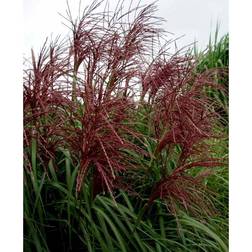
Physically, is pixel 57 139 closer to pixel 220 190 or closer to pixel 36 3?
pixel 36 3

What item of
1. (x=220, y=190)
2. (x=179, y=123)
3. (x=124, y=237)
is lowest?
(x=124, y=237)

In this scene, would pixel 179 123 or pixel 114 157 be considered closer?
pixel 114 157

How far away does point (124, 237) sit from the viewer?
Result: 156 cm

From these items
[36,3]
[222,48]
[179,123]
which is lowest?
[179,123]

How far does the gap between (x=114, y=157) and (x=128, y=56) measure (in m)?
0.47

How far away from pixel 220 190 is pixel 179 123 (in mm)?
741

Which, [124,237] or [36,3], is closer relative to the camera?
[124,237]
